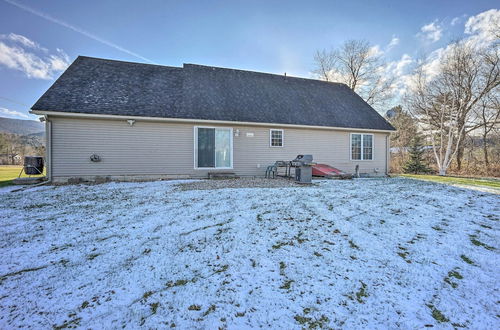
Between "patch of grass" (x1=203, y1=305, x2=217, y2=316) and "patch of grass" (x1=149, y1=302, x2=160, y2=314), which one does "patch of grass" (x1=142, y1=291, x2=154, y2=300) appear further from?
"patch of grass" (x1=203, y1=305, x2=217, y2=316)

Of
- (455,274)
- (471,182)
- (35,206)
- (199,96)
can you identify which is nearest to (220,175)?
(199,96)

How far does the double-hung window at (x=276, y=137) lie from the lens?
9.57m

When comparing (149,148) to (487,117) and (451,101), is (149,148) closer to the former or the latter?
(451,101)

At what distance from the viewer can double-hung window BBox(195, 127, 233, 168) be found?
8734 mm

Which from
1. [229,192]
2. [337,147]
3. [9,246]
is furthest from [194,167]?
[337,147]

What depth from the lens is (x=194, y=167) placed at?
341 inches

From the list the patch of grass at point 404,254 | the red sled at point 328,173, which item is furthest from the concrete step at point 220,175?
the patch of grass at point 404,254

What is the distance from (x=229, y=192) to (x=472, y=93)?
16.8 metres

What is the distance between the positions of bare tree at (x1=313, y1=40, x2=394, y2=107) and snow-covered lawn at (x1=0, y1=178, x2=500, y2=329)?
17320mm

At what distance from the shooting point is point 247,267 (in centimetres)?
227

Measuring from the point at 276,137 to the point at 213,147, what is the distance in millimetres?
2859

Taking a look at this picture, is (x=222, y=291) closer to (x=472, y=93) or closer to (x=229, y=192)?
(x=229, y=192)

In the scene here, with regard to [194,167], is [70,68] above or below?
above

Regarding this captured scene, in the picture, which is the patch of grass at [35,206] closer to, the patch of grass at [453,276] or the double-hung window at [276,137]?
the patch of grass at [453,276]
